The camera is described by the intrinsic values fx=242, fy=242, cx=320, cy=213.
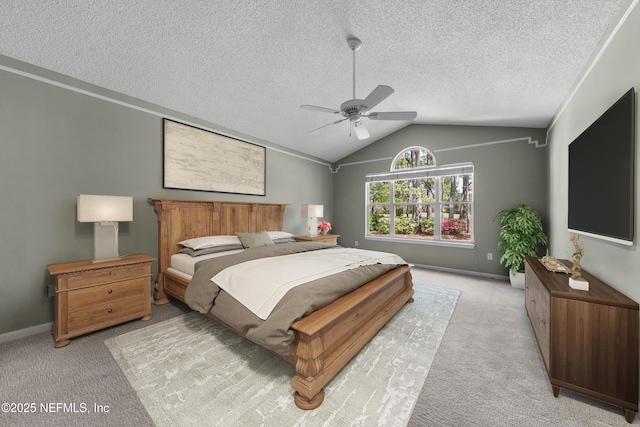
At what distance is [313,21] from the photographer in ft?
7.34

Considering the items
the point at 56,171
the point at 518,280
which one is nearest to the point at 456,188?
the point at 518,280

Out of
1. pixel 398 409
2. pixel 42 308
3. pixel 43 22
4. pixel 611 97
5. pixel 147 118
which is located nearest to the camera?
pixel 398 409

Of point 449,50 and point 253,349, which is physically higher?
point 449,50

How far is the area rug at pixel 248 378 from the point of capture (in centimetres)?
145

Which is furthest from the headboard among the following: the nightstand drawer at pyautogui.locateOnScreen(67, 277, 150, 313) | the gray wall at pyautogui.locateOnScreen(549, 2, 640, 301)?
the gray wall at pyautogui.locateOnScreen(549, 2, 640, 301)

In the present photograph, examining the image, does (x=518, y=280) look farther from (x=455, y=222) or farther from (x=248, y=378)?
(x=248, y=378)

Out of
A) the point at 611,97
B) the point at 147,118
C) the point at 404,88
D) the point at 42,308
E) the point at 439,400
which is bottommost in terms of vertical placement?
the point at 439,400

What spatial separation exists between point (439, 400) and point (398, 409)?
306 millimetres

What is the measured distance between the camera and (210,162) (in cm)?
382

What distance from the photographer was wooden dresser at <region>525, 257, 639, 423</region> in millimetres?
1417

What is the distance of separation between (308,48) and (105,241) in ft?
9.92

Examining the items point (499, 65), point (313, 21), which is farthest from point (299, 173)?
point (499, 65)

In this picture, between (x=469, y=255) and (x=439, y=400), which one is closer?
(x=439, y=400)

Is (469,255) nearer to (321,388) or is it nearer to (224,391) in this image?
(321,388)
